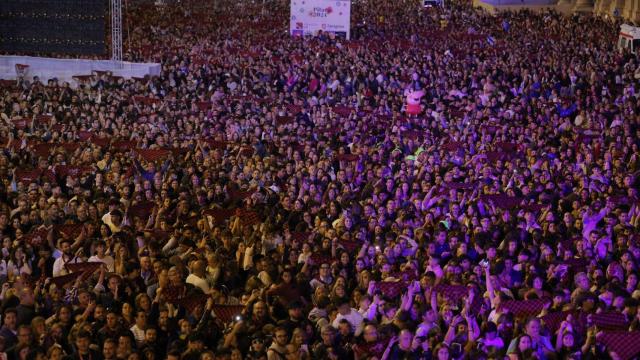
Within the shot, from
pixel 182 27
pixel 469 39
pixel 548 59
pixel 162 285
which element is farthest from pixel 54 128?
pixel 182 27

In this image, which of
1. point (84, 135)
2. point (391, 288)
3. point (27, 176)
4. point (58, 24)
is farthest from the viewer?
point (58, 24)

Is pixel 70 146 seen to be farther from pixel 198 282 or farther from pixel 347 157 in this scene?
pixel 198 282

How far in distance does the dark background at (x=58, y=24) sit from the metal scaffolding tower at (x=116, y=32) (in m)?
0.29

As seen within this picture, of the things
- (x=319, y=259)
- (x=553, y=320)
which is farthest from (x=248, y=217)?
(x=553, y=320)

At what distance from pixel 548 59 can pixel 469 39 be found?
6.55 meters

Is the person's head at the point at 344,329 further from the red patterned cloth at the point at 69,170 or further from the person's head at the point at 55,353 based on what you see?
the red patterned cloth at the point at 69,170

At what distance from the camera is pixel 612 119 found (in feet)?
61.6

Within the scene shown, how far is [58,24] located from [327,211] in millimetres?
16670

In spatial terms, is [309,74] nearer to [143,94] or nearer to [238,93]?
[238,93]

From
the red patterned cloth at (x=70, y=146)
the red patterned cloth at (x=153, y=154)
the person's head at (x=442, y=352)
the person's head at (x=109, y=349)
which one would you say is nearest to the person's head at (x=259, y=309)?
the person's head at (x=109, y=349)

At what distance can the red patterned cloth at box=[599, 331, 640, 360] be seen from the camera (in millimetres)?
8453

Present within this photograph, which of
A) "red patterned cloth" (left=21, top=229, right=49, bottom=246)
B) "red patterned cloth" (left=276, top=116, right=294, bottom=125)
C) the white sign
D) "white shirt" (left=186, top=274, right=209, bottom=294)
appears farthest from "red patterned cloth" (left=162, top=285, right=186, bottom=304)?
the white sign

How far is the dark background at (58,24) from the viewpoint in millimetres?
26906

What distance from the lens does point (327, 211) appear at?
12797 millimetres
